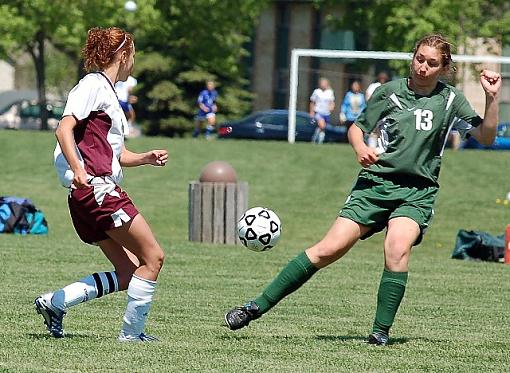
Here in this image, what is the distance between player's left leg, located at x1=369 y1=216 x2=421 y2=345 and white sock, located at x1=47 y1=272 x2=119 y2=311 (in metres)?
1.56

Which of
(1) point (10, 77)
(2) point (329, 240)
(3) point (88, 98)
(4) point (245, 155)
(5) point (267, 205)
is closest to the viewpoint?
(3) point (88, 98)

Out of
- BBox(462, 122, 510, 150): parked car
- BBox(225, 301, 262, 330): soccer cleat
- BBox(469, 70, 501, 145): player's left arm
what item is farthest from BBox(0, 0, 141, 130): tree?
BBox(469, 70, 501, 145): player's left arm

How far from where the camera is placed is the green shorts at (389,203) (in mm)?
7762

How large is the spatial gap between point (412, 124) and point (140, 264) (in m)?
1.79

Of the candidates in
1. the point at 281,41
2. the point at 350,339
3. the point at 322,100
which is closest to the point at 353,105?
the point at 322,100

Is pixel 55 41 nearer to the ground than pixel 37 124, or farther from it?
farther from it

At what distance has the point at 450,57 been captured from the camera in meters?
7.79

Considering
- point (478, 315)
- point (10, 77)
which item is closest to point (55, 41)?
point (10, 77)

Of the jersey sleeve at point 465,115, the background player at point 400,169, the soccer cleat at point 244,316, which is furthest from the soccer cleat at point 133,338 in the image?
the jersey sleeve at point 465,115

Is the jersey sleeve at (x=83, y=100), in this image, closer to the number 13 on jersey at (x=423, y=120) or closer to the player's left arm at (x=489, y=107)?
the number 13 on jersey at (x=423, y=120)

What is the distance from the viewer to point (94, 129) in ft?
23.8

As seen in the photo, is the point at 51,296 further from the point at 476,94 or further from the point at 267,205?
the point at 476,94

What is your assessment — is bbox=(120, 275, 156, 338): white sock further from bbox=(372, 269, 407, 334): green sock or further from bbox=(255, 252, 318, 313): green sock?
bbox=(372, 269, 407, 334): green sock

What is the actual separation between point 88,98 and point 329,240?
1670 mm
